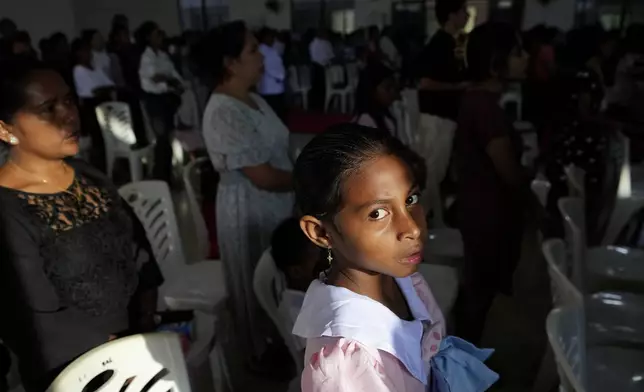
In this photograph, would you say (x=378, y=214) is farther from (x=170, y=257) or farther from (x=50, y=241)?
(x=170, y=257)

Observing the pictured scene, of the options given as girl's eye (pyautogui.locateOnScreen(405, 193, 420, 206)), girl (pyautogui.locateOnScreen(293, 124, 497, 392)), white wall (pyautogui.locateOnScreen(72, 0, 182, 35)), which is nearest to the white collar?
girl (pyautogui.locateOnScreen(293, 124, 497, 392))

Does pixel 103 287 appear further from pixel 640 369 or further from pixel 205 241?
pixel 640 369

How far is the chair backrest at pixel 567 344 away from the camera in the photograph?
3.11ft

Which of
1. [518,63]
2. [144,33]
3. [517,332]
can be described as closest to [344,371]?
[518,63]

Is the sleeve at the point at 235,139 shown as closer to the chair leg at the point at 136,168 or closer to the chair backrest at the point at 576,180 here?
the chair backrest at the point at 576,180

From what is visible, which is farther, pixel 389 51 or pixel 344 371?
pixel 389 51

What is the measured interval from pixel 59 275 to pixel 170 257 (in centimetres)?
84

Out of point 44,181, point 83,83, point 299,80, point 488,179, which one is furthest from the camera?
point 83,83

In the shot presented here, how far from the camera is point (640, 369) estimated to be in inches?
56.2

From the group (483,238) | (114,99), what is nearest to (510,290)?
(483,238)

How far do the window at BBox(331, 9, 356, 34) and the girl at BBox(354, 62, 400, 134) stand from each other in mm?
153

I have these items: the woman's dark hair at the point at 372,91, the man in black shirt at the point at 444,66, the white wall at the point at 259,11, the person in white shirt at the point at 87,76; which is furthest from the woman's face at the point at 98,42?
the man in black shirt at the point at 444,66

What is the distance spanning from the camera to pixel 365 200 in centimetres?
64

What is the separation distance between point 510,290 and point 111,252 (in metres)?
1.41
